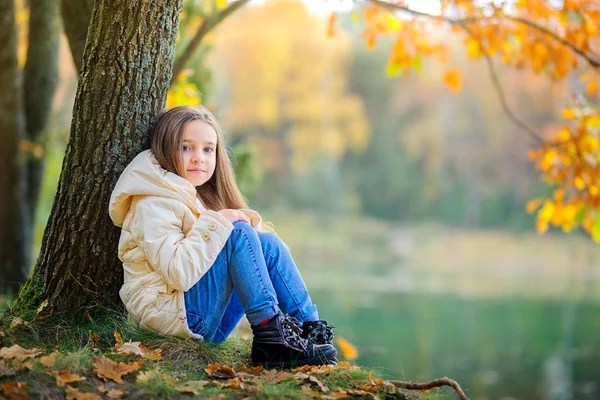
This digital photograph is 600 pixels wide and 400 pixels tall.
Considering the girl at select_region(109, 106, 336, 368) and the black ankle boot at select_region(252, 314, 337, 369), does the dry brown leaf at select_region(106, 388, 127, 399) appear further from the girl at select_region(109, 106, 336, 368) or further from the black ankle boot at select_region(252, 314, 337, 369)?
the black ankle boot at select_region(252, 314, 337, 369)

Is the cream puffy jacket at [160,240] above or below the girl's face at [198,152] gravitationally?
below

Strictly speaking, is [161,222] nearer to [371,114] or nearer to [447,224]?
[447,224]

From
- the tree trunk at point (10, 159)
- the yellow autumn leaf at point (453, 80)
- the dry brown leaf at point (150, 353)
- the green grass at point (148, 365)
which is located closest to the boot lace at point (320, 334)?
the green grass at point (148, 365)

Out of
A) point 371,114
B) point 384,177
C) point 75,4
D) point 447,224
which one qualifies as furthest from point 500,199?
point 75,4

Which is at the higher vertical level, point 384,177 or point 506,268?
point 384,177

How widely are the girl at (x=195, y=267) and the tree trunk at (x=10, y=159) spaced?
98.4 inches

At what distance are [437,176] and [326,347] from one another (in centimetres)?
2468

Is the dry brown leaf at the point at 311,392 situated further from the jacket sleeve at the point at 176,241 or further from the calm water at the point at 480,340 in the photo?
the calm water at the point at 480,340

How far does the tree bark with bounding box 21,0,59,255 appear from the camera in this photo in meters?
5.12

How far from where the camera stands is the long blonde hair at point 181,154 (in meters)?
→ 2.85

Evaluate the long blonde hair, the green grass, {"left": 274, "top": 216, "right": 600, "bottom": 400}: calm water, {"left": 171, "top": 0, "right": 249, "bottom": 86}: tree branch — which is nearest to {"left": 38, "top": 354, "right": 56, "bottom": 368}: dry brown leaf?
the green grass

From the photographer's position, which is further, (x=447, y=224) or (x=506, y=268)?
(x=447, y=224)

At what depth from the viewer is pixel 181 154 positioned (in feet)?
9.44

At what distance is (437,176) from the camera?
26906 mm
